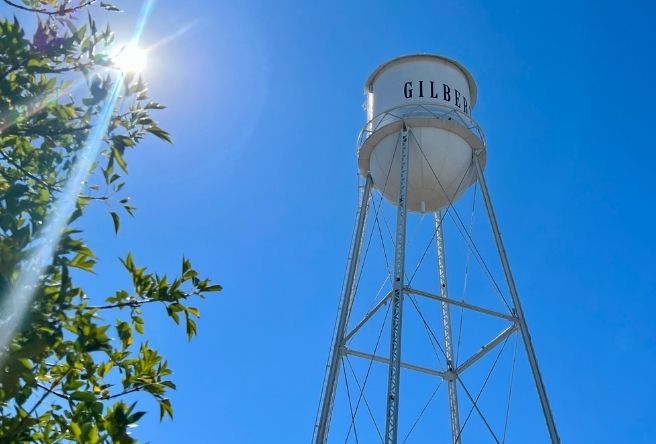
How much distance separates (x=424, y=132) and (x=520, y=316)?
3418mm

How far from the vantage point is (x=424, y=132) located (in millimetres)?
11758

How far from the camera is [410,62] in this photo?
41.8 ft

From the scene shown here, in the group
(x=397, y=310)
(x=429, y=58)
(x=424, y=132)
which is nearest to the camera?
(x=397, y=310)

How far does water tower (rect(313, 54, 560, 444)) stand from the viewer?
10797 mm

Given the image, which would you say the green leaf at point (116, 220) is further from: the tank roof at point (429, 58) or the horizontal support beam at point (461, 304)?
the tank roof at point (429, 58)

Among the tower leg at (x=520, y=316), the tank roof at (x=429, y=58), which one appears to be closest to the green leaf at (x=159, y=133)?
the tower leg at (x=520, y=316)

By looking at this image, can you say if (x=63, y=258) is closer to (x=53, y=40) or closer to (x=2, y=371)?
(x=2, y=371)

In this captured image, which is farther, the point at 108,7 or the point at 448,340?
the point at 448,340

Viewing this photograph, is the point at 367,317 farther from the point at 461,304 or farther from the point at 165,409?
the point at 165,409

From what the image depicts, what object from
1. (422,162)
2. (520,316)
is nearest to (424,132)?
(422,162)

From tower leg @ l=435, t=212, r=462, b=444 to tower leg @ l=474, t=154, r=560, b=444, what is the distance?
3.75 ft

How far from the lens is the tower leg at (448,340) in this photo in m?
11.2

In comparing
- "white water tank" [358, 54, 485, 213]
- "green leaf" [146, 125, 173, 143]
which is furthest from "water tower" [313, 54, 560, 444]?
"green leaf" [146, 125, 173, 143]

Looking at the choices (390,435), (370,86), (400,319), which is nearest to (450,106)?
(370,86)
